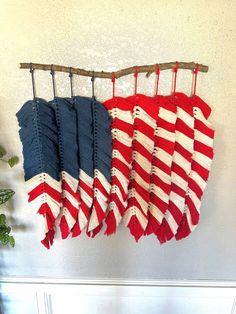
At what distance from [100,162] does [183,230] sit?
1.33 ft

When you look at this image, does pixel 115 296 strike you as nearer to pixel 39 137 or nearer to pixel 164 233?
pixel 164 233

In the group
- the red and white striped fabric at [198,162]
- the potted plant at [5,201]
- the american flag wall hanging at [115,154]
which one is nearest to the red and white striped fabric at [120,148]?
the american flag wall hanging at [115,154]

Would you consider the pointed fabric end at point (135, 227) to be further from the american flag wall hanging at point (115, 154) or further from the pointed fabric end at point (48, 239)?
the pointed fabric end at point (48, 239)

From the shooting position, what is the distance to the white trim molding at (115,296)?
44.5 inches

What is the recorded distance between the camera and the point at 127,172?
2.85 ft

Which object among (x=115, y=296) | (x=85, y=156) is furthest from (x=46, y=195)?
(x=115, y=296)

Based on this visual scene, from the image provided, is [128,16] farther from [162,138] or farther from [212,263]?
[212,263]

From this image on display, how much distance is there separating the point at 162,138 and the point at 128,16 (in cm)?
37

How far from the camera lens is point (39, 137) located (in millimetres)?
807

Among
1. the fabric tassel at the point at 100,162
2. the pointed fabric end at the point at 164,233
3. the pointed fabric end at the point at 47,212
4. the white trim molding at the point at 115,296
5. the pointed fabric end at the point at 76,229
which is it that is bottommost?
the white trim molding at the point at 115,296

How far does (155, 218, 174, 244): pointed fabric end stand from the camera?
3.17 feet

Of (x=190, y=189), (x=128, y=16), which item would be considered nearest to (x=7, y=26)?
(x=128, y=16)

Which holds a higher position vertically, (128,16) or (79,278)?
(128,16)

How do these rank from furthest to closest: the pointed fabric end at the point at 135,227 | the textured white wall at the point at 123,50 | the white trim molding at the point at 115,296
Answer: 1. the white trim molding at the point at 115,296
2. the pointed fabric end at the point at 135,227
3. the textured white wall at the point at 123,50
